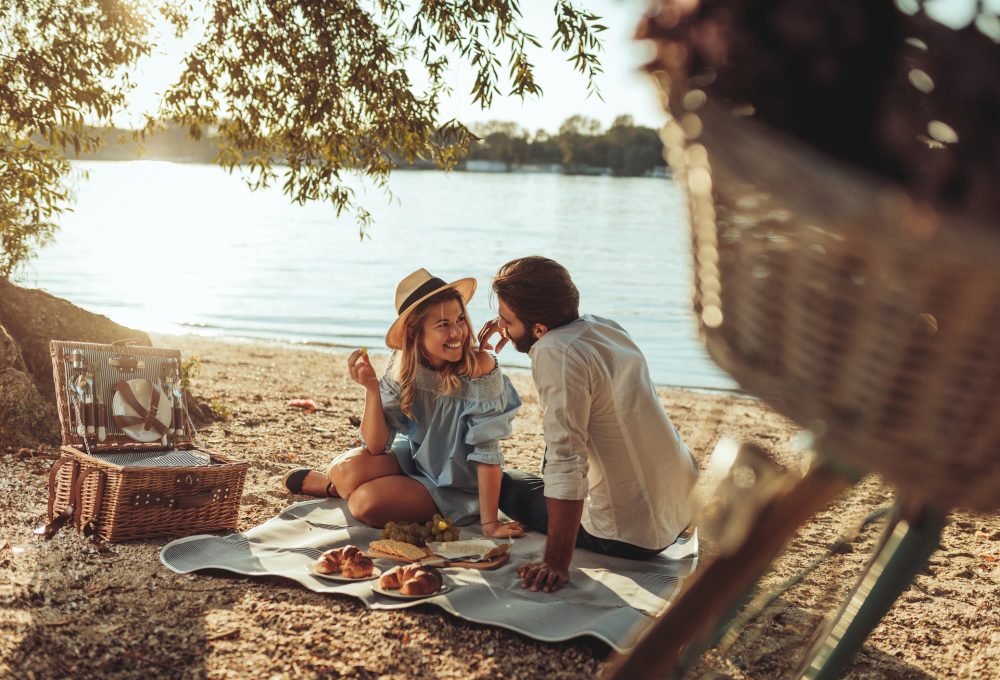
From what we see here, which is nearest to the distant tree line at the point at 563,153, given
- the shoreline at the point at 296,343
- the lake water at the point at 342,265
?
the lake water at the point at 342,265

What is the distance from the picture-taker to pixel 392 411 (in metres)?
5.09

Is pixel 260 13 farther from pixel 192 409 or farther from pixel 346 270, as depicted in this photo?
pixel 346 270

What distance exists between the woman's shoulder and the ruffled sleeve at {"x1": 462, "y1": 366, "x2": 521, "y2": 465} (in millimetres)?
27

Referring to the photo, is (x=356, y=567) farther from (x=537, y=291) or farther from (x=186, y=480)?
(x=537, y=291)

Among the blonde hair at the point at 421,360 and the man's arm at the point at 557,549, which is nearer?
the man's arm at the point at 557,549

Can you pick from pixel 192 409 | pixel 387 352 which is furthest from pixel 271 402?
pixel 387 352

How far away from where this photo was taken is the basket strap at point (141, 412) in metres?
4.85

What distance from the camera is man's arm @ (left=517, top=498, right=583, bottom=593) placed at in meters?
3.79

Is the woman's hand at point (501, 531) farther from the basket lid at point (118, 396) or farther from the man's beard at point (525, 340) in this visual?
the basket lid at point (118, 396)

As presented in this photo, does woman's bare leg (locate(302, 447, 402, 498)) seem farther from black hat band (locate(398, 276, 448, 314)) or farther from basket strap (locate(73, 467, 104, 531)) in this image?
basket strap (locate(73, 467, 104, 531))

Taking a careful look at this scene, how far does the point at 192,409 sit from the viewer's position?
7.15m

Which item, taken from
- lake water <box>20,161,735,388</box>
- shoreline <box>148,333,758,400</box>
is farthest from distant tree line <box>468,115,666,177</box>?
shoreline <box>148,333,758,400</box>

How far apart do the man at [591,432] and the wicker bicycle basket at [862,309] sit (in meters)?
2.91

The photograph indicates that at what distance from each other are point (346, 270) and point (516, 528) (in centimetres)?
2382
